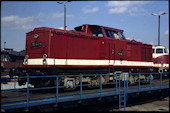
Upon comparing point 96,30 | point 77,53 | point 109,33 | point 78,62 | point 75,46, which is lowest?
point 78,62

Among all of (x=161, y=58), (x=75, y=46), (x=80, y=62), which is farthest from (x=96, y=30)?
(x=161, y=58)

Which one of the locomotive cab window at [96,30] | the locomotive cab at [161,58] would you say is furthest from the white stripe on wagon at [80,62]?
the locomotive cab at [161,58]

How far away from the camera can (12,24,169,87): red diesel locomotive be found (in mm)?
11305

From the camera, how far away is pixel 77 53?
12367 mm

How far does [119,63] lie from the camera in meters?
14.6

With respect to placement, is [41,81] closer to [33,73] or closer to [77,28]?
[33,73]

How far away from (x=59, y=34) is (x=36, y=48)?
1540 millimetres

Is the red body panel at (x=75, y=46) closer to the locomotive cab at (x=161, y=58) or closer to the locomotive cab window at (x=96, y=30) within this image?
the locomotive cab window at (x=96, y=30)

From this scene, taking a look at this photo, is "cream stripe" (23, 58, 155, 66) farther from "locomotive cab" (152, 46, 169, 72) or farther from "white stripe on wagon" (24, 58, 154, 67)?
"locomotive cab" (152, 46, 169, 72)

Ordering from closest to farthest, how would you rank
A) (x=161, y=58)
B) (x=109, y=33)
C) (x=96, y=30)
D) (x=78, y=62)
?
(x=78, y=62) < (x=96, y=30) < (x=109, y=33) < (x=161, y=58)

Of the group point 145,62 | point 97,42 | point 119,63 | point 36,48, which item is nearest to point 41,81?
point 36,48

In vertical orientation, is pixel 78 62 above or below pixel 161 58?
below

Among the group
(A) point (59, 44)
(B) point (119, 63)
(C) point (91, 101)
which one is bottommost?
(C) point (91, 101)

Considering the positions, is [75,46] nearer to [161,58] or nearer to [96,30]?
[96,30]
